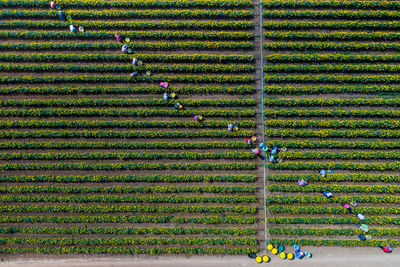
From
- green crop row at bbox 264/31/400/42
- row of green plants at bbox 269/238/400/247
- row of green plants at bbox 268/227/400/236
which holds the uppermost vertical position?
green crop row at bbox 264/31/400/42

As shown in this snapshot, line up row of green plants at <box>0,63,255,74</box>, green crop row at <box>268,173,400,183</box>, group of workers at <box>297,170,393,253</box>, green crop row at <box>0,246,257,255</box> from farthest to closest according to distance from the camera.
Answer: row of green plants at <box>0,63,255,74</box>
green crop row at <box>268,173,400,183</box>
group of workers at <box>297,170,393,253</box>
green crop row at <box>0,246,257,255</box>

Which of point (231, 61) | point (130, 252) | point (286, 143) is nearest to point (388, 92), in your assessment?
point (286, 143)

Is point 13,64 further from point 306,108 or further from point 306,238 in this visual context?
point 306,238

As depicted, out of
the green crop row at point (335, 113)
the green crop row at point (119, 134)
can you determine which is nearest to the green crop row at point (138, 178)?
the green crop row at point (119, 134)

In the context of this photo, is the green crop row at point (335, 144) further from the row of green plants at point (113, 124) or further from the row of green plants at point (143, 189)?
the row of green plants at point (143, 189)

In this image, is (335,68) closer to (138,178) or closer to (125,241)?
(138,178)

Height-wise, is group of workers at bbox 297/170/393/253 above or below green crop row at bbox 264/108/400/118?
A: below

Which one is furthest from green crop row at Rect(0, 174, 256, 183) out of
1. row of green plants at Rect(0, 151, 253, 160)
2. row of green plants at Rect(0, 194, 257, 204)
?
row of green plants at Rect(0, 151, 253, 160)

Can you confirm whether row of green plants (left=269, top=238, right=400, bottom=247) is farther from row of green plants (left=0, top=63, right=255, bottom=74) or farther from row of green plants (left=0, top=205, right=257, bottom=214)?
row of green plants (left=0, top=63, right=255, bottom=74)
